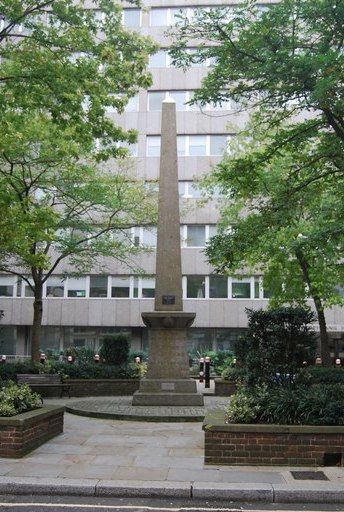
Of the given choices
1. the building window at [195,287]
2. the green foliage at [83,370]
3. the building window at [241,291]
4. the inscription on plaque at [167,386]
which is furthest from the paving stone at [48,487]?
the building window at [241,291]

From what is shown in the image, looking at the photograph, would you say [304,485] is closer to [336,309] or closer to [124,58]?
[124,58]

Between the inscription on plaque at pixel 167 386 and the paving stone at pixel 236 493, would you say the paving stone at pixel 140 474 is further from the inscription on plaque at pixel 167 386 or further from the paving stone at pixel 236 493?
A: the inscription on plaque at pixel 167 386

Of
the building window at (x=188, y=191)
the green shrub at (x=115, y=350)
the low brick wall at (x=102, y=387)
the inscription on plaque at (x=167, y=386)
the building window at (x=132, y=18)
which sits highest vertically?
the building window at (x=132, y=18)

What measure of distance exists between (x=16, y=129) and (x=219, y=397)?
408 inches

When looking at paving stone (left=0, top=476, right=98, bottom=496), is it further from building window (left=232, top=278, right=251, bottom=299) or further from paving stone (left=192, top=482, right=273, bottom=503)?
building window (left=232, top=278, right=251, bottom=299)

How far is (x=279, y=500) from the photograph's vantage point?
23.2ft

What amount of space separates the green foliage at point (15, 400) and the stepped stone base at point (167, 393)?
5.04 metres

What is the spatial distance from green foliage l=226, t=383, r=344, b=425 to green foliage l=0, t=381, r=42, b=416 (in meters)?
3.50

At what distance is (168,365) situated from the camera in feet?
51.4

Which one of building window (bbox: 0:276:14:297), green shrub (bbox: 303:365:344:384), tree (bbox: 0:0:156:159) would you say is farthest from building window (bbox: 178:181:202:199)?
tree (bbox: 0:0:156:159)

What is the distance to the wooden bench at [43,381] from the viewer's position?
1871cm

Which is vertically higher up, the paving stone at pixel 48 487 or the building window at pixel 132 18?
the building window at pixel 132 18

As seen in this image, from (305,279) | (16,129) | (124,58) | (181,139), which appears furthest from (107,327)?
(124,58)

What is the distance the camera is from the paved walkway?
7.25 meters
